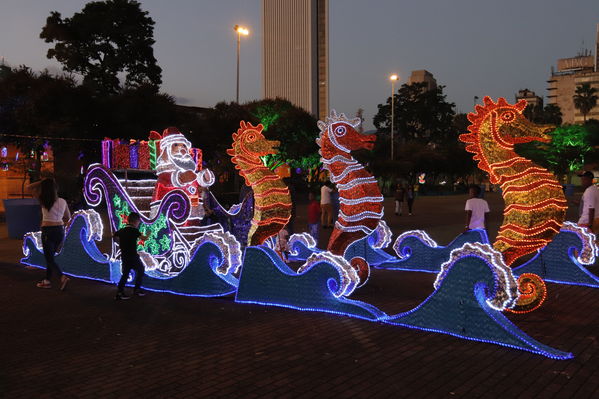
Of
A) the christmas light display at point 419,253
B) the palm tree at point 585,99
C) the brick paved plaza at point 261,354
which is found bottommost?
the brick paved plaza at point 261,354

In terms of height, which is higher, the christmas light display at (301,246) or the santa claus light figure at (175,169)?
the santa claus light figure at (175,169)

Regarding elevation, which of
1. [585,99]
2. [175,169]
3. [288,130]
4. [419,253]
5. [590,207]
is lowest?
[419,253]

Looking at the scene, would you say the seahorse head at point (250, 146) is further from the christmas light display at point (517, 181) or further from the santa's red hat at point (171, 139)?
the christmas light display at point (517, 181)

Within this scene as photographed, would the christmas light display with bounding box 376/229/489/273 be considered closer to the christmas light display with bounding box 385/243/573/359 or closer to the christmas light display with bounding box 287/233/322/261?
the christmas light display with bounding box 287/233/322/261

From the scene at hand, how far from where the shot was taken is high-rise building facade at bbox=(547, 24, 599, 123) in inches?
5192

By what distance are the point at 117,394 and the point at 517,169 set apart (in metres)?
5.23

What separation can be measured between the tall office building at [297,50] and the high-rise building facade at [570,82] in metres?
79.5

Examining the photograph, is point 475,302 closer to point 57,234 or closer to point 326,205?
point 57,234

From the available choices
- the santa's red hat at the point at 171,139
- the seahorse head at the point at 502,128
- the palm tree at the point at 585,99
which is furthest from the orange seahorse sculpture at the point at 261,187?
the palm tree at the point at 585,99

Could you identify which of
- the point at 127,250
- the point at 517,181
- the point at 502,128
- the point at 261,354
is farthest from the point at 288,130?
the point at 261,354

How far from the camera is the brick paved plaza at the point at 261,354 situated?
14.3 ft

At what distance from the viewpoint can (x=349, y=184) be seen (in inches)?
304

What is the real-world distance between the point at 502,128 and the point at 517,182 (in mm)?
743

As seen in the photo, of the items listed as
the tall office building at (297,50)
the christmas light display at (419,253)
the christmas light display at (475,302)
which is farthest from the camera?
the tall office building at (297,50)
